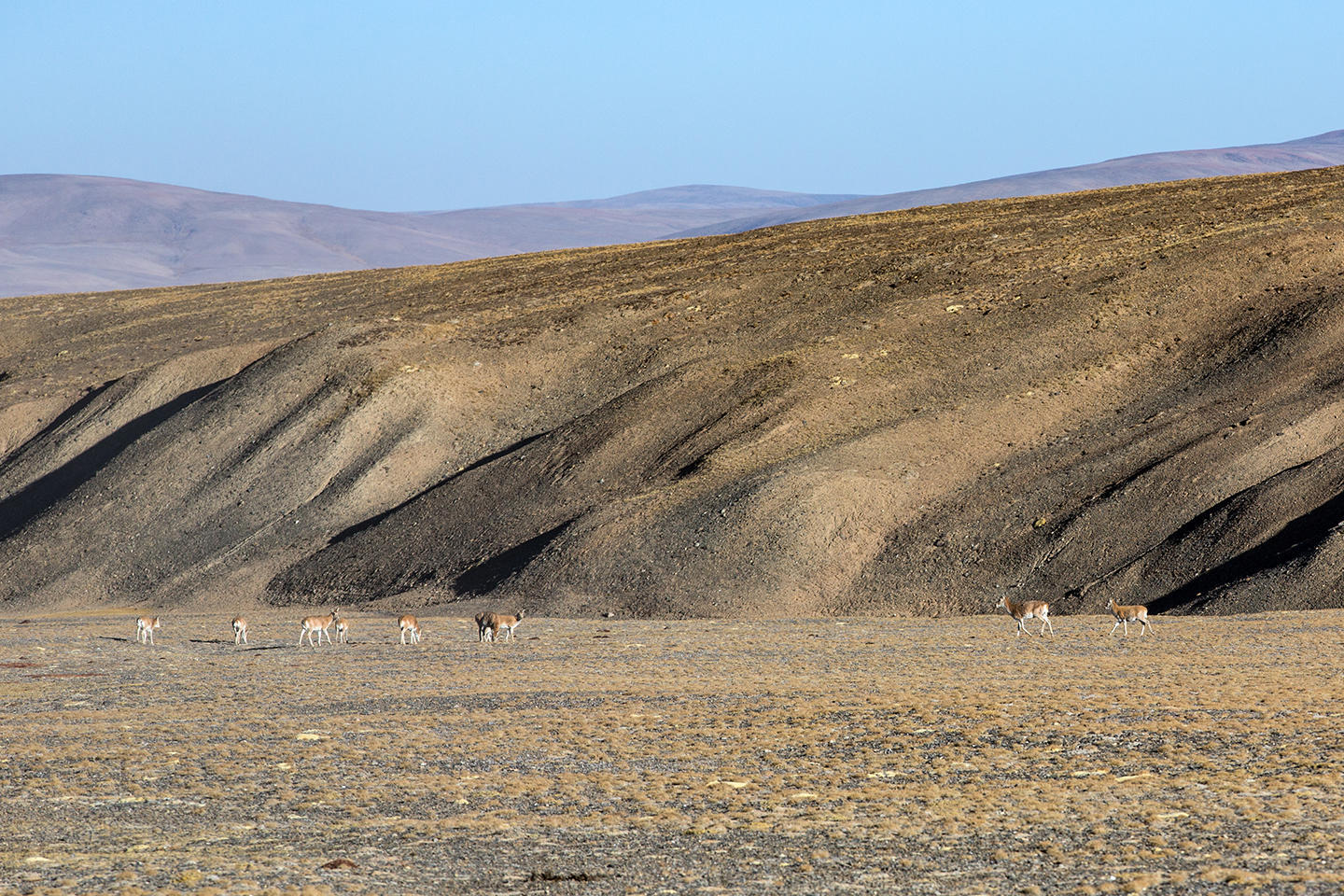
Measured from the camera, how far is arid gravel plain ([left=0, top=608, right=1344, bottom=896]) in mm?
11375

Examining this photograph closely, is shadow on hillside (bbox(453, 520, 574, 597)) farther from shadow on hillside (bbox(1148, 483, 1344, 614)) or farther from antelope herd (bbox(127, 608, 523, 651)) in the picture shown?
shadow on hillside (bbox(1148, 483, 1344, 614))

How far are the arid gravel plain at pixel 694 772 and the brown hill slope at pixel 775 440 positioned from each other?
30.6 ft

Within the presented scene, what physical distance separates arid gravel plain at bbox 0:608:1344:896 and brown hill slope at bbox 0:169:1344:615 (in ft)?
30.6

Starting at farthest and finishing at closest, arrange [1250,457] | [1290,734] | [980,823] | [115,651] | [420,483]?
1. [420,483]
2. [1250,457]
3. [115,651]
4. [1290,734]
5. [980,823]

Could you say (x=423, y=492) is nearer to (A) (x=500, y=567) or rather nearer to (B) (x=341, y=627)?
(A) (x=500, y=567)

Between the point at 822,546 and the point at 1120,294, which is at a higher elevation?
the point at 1120,294

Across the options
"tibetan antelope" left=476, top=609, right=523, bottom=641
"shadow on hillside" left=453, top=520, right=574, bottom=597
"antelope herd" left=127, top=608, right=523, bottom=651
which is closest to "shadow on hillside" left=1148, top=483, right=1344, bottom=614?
"tibetan antelope" left=476, top=609, right=523, bottom=641

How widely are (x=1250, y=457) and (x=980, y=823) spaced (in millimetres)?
27501

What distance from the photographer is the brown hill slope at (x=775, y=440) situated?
120ft

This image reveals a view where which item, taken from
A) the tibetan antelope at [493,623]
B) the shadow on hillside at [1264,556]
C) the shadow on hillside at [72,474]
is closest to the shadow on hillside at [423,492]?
the shadow on hillside at [72,474]

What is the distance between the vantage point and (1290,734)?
16.3 m

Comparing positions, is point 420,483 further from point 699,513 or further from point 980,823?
point 980,823

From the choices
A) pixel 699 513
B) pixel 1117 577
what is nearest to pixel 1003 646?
pixel 1117 577

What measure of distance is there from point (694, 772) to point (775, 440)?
95.5 ft
